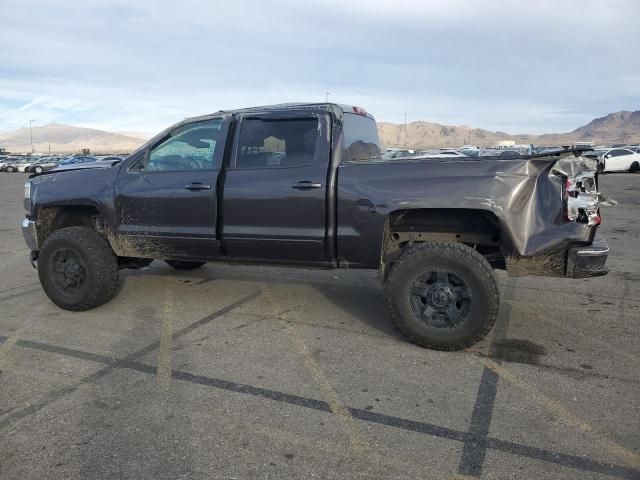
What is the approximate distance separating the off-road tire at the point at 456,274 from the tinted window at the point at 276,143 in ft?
4.15

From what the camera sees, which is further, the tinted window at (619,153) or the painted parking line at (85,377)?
the tinted window at (619,153)

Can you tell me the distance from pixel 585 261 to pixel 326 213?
2.06 m

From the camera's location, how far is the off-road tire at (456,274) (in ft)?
13.9

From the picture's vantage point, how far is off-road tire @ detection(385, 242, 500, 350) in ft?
13.9

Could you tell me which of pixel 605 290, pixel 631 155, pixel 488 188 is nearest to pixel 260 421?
pixel 488 188

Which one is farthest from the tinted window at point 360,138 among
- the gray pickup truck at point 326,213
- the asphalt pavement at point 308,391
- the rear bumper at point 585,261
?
the rear bumper at point 585,261

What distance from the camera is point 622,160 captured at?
107 ft

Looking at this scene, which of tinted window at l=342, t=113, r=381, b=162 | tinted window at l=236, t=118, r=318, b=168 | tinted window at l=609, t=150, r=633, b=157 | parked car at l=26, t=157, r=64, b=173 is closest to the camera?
tinted window at l=236, t=118, r=318, b=168

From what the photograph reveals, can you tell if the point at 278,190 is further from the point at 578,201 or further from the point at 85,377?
the point at 578,201

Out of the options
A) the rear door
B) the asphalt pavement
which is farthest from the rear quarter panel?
the asphalt pavement

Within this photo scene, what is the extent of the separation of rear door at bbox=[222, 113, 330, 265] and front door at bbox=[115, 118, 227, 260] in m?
0.21

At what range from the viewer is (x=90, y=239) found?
5.59m

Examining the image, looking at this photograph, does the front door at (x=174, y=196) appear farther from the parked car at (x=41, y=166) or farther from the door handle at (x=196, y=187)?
the parked car at (x=41, y=166)

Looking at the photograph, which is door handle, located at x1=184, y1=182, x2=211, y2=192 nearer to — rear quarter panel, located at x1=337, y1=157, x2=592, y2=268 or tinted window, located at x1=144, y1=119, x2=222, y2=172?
tinted window, located at x1=144, y1=119, x2=222, y2=172
